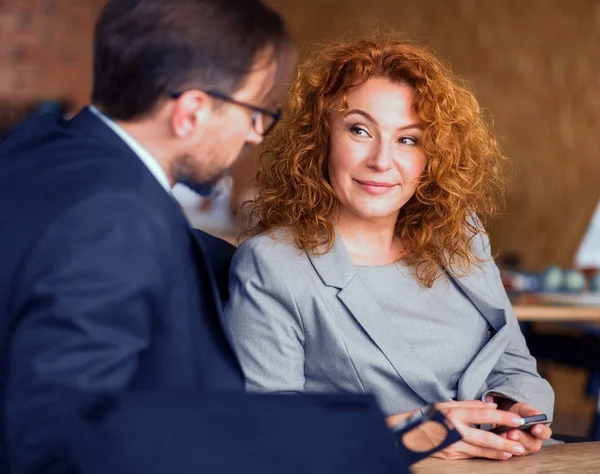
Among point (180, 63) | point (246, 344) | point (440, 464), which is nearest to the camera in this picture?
point (180, 63)

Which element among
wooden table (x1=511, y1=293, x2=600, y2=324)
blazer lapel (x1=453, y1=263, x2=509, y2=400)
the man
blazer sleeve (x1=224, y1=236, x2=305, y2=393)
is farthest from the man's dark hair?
wooden table (x1=511, y1=293, x2=600, y2=324)

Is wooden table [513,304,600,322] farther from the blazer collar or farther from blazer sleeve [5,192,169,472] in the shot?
blazer sleeve [5,192,169,472]

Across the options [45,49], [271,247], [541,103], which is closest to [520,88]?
[541,103]

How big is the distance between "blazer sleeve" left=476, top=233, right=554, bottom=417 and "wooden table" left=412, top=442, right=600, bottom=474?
11.6 inches

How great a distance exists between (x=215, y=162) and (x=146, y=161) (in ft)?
0.27

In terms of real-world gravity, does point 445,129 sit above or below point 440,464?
above

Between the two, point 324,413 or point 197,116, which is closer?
point 324,413

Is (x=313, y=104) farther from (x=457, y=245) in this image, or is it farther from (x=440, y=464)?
(x=440, y=464)

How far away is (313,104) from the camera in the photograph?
1666mm

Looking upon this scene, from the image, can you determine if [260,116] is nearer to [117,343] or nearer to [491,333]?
[117,343]

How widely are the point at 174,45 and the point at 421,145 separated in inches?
32.2

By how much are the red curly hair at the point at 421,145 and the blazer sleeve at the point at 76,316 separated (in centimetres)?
76

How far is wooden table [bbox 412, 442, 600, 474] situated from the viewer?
1.13m

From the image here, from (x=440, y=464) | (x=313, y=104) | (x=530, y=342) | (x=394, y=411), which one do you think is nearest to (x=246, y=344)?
(x=394, y=411)
